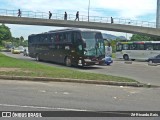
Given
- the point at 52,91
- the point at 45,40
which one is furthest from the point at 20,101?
the point at 45,40

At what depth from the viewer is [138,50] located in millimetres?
46938

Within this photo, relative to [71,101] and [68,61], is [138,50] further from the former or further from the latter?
[71,101]

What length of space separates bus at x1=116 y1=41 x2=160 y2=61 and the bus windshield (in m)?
17.5

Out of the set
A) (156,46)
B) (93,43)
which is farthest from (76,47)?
(156,46)

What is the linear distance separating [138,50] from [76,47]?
1991 centimetres

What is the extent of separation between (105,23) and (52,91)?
5035cm

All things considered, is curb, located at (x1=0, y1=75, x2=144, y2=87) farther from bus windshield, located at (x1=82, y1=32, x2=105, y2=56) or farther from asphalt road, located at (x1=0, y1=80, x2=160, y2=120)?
bus windshield, located at (x1=82, y1=32, x2=105, y2=56)

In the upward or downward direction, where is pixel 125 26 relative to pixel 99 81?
upward

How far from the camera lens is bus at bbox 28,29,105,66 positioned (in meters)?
28.3

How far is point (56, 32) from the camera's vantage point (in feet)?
109

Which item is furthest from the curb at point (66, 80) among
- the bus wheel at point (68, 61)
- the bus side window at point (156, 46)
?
the bus side window at point (156, 46)

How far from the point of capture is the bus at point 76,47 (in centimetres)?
2834

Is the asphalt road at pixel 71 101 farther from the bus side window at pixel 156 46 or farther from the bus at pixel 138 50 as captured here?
the bus at pixel 138 50

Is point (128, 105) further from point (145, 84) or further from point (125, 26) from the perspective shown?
point (125, 26)
